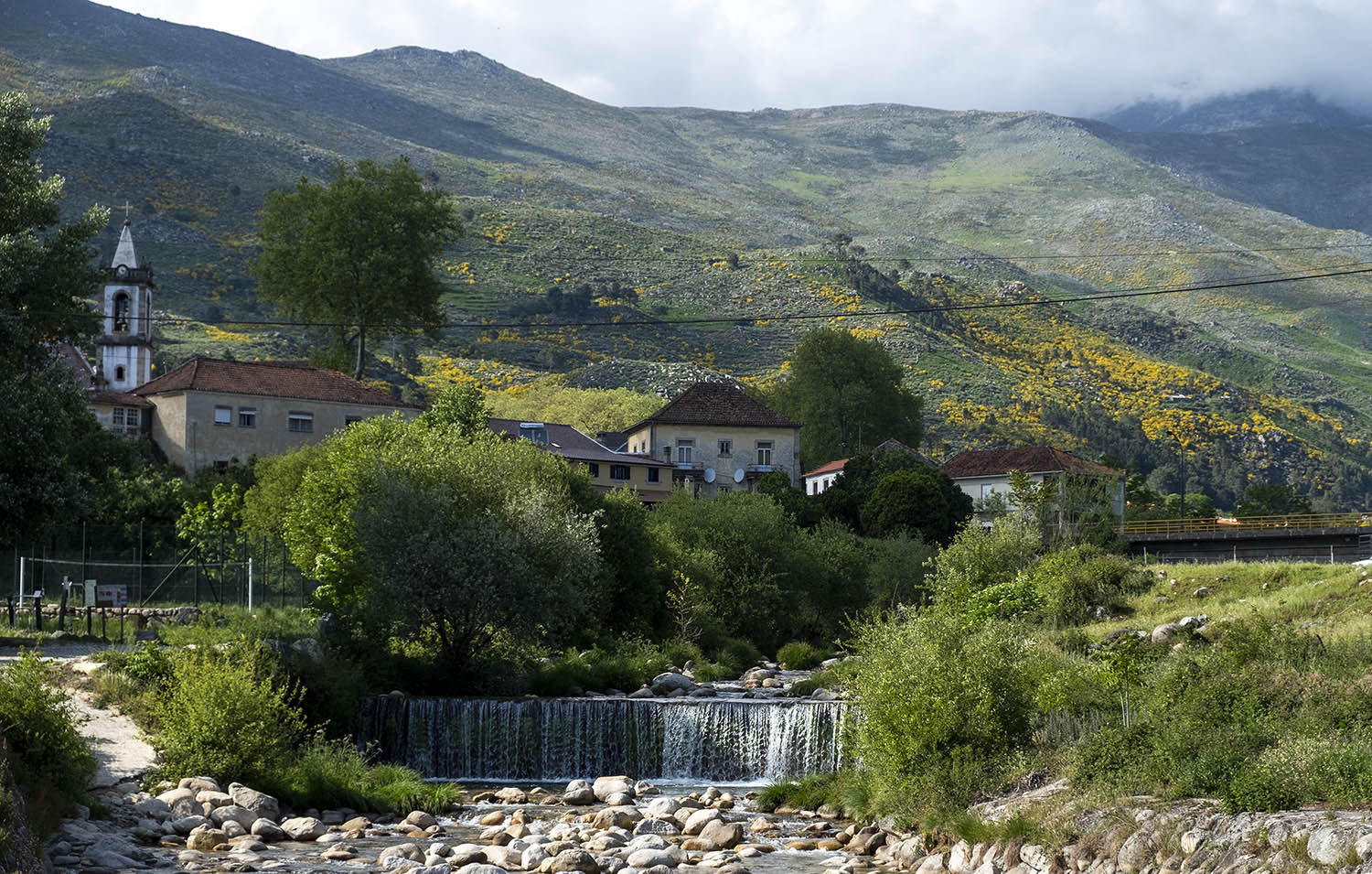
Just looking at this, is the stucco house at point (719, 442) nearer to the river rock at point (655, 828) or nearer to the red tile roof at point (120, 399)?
the red tile roof at point (120, 399)

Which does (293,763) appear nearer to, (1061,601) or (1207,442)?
(1061,601)

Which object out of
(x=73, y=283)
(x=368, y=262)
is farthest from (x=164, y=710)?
(x=368, y=262)

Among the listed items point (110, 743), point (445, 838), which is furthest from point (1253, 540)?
point (110, 743)

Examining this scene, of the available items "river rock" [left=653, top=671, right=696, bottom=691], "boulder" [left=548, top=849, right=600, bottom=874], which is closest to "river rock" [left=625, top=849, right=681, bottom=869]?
"boulder" [left=548, top=849, right=600, bottom=874]

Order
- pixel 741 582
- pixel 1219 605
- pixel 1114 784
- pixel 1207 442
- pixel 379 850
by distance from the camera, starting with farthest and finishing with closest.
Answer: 1. pixel 1207 442
2. pixel 741 582
3. pixel 1219 605
4. pixel 379 850
5. pixel 1114 784

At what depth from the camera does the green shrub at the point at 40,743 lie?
2595cm

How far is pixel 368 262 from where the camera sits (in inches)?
3162

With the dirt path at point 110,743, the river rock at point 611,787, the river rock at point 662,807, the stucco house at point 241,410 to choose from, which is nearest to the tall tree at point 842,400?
the stucco house at point 241,410

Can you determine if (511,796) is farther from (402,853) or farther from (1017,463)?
(1017,463)

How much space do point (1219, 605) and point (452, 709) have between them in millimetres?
26422

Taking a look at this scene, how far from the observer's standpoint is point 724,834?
2952 centimetres

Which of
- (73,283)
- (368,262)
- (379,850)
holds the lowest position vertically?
(379,850)

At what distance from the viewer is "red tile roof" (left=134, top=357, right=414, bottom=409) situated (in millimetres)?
75125

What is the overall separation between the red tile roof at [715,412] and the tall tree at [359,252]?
1831 centimetres
